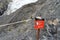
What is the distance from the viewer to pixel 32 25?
6.27m

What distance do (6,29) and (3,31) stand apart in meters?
0.16

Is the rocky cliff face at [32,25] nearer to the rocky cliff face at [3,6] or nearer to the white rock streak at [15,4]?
the white rock streak at [15,4]

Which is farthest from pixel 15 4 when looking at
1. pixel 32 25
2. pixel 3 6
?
pixel 32 25

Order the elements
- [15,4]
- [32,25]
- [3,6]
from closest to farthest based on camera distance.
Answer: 1. [32,25]
2. [3,6]
3. [15,4]

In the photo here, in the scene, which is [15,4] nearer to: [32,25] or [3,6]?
[3,6]

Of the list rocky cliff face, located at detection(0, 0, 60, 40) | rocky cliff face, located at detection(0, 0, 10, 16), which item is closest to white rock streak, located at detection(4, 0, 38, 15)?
rocky cliff face, located at detection(0, 0, 10, 16)

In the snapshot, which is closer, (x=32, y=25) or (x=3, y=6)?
(x=32, y=25)

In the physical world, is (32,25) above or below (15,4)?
below

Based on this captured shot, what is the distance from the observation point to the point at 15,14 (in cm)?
938

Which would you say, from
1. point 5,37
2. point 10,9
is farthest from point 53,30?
point 10,9

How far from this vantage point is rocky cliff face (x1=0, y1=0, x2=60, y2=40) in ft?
19.2

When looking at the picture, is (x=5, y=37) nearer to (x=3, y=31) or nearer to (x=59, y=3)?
(x=3, y=31)

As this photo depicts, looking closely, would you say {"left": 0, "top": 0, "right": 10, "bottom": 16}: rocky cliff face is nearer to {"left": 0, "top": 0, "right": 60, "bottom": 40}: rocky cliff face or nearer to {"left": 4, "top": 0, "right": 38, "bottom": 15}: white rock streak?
{"left": 4, "top": 0, "right": 38, "bottom": 15}: white rock streak

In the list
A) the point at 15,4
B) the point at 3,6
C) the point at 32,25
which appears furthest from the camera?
the point at 15,4
